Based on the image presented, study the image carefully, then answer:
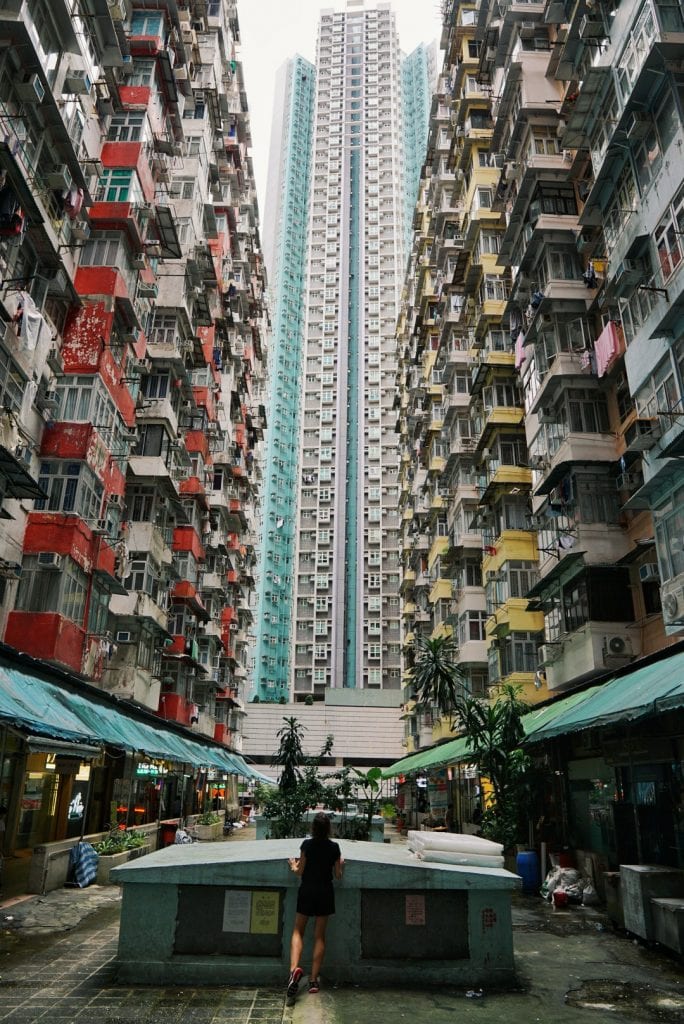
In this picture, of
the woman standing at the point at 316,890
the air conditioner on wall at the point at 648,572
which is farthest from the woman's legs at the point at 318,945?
the air conditioner on wall at the point at 648,572

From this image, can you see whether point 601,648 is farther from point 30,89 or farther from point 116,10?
point 116,10

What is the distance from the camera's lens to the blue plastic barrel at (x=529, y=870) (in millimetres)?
16266

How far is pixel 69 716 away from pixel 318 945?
29.8ft

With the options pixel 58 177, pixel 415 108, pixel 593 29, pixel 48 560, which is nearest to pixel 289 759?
pixel 48 560

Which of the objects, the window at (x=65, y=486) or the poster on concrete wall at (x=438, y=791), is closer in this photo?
the window at (x=65, y=486)

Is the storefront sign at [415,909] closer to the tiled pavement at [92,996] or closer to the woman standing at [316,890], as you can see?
the woman standing at [316,890]

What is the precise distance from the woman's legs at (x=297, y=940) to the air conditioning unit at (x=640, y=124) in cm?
1672

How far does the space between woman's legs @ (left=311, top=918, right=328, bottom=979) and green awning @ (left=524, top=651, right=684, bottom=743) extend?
18.7 ft

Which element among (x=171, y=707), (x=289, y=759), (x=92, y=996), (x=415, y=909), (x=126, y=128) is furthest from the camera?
(x=171, y=707)

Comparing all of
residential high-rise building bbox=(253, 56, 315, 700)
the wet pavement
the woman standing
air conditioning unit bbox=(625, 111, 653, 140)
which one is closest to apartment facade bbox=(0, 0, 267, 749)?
the wet pavement

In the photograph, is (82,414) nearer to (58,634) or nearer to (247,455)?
(58,634)

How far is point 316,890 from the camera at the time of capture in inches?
284

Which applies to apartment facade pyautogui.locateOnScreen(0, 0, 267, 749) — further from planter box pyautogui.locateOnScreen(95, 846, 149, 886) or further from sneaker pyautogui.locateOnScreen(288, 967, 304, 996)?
sneaker pyautogui.locateOnScreen(288, 967, 304, 996)

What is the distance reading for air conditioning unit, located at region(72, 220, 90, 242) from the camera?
20.0 m
